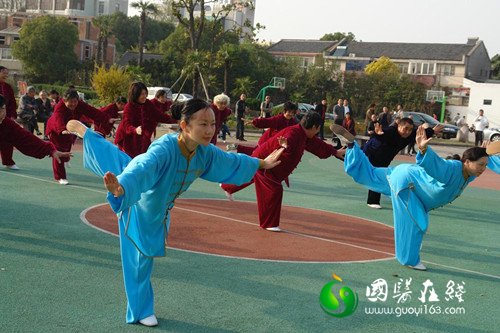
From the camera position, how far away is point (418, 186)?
7.35 metres

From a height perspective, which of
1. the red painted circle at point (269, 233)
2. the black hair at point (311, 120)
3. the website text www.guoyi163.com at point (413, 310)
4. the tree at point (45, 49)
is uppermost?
the tree at point (45, 49)

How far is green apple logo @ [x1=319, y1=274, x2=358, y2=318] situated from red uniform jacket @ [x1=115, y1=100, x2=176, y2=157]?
5383mm

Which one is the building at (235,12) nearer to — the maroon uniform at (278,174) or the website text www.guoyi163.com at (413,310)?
the maroon uniform at (278,174)

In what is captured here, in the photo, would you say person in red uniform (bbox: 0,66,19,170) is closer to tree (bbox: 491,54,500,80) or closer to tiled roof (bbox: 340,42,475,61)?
tiled roof (bbox: 340,42,475,61)

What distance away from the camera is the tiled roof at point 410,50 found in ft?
228

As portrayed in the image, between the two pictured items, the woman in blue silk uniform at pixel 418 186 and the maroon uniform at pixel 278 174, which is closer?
the woman in blue silk uniform at pixel 418 186

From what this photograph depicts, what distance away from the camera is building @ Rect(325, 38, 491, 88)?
67.8 meters

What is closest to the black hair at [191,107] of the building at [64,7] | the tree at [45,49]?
the tree at [45,49]

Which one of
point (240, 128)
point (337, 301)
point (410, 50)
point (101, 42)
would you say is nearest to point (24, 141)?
point (337, 301)

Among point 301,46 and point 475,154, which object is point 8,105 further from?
point 301,46

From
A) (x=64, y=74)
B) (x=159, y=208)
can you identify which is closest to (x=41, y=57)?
(x=64, y=74)

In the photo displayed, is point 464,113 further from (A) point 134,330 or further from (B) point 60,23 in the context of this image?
(A) point 134,330

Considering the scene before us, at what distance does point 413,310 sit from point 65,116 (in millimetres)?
7644

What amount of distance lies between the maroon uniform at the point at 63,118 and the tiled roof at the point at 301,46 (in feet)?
220
